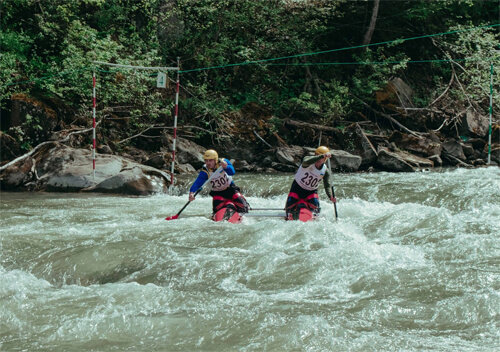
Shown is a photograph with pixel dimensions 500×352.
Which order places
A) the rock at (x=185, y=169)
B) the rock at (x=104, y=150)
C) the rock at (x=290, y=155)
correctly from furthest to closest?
the rock at (x=290, y=155) < the rock at (x=104, y=150) < the rock at (x=185, y=169)

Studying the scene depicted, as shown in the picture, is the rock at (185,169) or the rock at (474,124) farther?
the rock at (474,124)

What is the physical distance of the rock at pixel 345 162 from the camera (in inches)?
471

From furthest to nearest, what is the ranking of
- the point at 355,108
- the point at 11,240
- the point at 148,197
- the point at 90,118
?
1. the point at 355,108
2. the point at 90,118
3. the point at 148,197
4. the point at 11,240

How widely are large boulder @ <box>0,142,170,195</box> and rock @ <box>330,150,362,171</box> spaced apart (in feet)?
13.6

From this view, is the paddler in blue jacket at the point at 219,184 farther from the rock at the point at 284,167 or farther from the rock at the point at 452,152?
the rock at the point at 452,152

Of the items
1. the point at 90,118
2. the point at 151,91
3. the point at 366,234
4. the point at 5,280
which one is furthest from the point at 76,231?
the point at 151,91

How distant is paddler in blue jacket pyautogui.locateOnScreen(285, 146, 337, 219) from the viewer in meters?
6.90

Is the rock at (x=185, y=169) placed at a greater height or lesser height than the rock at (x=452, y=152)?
lesser

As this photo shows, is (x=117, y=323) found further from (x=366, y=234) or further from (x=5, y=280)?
(x=366, y=234)

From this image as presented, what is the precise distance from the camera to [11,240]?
216 inches

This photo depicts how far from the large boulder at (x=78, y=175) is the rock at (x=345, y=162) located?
13.6ft

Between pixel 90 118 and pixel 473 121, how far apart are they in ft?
34.9

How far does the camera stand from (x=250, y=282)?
4246mm

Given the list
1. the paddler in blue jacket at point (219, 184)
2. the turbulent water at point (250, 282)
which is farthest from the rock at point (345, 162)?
the paddler in blue jacket at point (219, 184)
